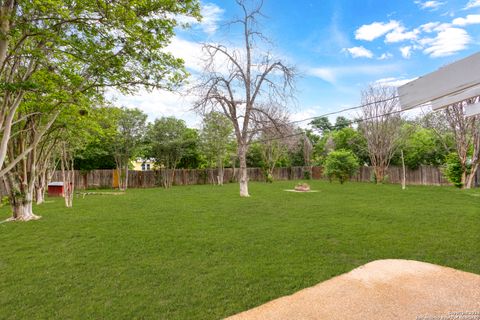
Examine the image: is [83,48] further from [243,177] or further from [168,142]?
[168,142]

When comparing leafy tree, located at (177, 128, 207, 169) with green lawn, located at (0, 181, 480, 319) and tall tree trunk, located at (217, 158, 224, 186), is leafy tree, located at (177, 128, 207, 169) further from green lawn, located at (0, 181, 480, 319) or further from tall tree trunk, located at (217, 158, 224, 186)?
green lawn, located at (0, 181, 480, 319)

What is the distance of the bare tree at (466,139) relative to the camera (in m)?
14.9

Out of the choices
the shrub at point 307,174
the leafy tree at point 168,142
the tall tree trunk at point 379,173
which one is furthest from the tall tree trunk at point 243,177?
the shrub at point 307,174

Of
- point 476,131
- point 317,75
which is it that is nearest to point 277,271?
point 317,75

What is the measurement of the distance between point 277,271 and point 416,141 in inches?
860

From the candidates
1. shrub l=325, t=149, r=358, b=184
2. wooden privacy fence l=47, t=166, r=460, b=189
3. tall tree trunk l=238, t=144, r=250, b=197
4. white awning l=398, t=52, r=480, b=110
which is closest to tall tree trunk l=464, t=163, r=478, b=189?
wooden privacy fence l=47, t=166, r=460, b=189

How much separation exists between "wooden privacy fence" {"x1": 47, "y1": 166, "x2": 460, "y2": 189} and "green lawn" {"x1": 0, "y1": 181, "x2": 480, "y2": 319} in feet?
43.6

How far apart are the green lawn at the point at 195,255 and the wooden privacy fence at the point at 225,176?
13.3m

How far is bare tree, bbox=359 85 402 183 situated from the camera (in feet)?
67.6

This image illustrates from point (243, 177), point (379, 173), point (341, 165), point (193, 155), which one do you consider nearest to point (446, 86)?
point (243, 177)

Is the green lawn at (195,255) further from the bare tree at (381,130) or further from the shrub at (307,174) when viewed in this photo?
the shrub at (307,174)

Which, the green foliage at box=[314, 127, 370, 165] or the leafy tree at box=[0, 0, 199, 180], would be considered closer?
the leafy tree at box=[0, 0, 199, 180]

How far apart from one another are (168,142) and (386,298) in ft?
64.3

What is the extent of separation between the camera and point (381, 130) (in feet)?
69.3
